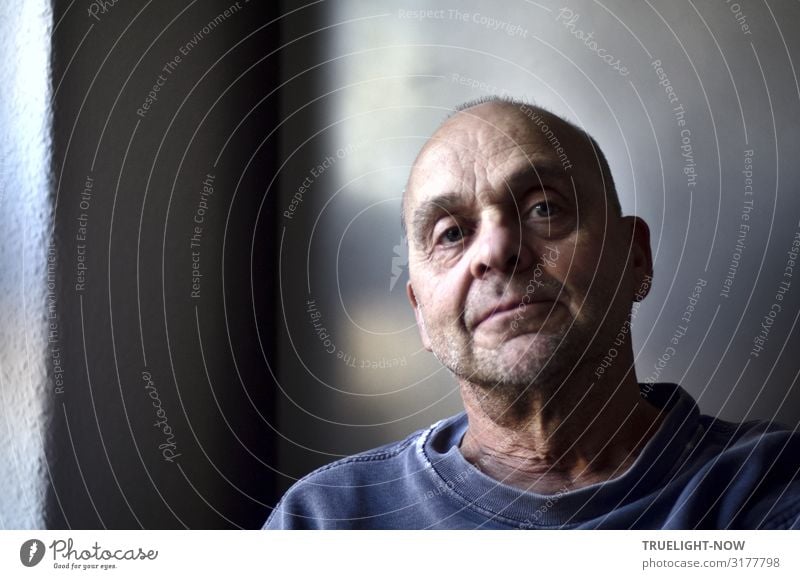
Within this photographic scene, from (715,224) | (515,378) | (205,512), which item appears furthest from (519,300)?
(205,512)

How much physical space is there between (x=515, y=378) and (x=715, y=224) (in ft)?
0.64

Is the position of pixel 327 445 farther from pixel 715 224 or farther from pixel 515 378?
pixel 715 224

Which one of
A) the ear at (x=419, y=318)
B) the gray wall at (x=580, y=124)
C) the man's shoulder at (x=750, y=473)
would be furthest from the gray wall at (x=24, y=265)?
the man's shoulder at (x=750, y=473)

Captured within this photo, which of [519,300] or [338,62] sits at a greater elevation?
[338,62]

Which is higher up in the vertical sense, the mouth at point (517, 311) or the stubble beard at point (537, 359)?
the mouth at point (517, 311)

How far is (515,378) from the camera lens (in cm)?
68

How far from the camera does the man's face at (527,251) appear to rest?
2.21 ft

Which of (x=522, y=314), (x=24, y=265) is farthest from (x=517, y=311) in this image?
(x=24, y=265)

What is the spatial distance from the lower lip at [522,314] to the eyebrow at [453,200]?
0.08 m

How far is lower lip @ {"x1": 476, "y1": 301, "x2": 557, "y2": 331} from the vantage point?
0.68 metres
